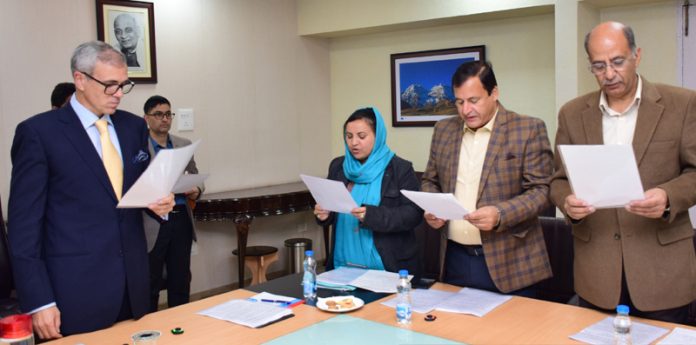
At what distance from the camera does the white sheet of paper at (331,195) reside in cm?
251

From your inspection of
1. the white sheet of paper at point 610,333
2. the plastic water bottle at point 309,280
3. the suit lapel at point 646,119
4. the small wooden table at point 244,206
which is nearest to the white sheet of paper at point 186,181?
the plastic water bottle at point 309,280

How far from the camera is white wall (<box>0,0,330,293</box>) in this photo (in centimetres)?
414

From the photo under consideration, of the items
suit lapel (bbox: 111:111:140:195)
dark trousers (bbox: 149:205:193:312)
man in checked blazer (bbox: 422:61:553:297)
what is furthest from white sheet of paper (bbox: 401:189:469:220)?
dark trousers (bbox: 149:205:193:312)

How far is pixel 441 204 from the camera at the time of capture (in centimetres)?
218

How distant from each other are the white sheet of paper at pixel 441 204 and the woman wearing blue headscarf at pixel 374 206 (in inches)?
14.3

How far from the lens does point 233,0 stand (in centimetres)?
529

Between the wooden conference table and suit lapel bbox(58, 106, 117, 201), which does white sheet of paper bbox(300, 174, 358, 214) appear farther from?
suit lapel bbox(58, 106, 117, 201)

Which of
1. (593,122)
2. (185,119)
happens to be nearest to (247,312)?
(593,122)

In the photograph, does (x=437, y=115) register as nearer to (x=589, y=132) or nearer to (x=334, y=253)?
(x=334, y=253)

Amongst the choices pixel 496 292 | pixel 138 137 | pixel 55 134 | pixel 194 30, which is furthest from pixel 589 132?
pixel 194 30

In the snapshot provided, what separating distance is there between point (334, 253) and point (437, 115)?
2695 millimetres

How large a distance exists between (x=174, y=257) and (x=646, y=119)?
2.83 m

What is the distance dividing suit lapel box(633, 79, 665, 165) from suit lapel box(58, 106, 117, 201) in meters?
1.70

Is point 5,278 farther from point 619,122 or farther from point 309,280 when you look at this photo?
point 619,122
